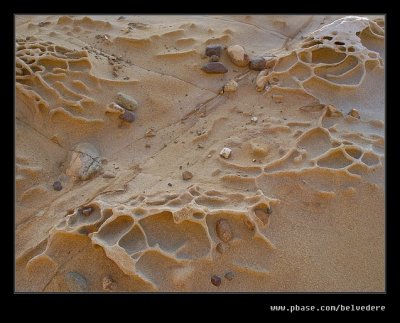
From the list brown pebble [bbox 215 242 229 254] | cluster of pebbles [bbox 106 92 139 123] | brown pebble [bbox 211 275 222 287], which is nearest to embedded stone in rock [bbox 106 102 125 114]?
cluster of pebbles [bbox 106 92 139 123]

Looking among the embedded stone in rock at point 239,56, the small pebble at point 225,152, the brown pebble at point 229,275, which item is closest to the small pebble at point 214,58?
the embedded stone in rock at point 239,56

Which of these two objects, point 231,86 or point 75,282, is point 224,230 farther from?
point 231,86

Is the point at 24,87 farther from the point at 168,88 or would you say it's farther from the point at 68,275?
the point at 68,275

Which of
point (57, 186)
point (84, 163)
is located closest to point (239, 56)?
point (84, 163)

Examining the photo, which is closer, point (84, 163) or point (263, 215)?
point (263, 215)

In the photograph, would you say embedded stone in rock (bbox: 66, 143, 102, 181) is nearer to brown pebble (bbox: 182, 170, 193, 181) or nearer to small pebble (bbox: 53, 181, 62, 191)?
small pebble (bbox: 53, 181, 62, 191)

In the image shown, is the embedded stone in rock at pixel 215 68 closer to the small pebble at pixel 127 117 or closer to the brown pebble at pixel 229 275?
the small pebble at pixel 127 117

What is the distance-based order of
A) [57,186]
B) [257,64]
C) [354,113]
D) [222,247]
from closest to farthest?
[222,247] < [57,186] < [354,113] < [257,64]
